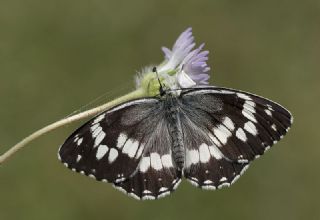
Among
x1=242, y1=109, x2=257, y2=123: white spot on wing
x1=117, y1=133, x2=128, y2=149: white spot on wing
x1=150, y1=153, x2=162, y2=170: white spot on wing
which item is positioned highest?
x1=117, y1=133, x2=128, y2=149: white spot on wing

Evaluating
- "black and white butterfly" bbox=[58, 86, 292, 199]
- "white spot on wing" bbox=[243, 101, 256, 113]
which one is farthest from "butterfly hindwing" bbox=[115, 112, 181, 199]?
"white spot on wing" bbox=[243, 101, 256, 113]

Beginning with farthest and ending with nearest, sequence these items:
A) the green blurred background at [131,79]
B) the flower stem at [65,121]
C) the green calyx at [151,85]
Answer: the green blurred background at [131,79], the green calyx at [151,85], the flower stem at [65,121]

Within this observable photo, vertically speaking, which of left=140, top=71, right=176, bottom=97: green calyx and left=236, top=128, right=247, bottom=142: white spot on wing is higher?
left=140, top=71, right=176, bottom=97: green calyx

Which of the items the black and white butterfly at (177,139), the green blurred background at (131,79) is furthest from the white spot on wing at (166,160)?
the green blurred background at (131,79)

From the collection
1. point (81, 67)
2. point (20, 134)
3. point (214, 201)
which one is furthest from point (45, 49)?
point (214, 201)

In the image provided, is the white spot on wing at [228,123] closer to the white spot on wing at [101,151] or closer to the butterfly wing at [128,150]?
the butterfly wing at [128,150]

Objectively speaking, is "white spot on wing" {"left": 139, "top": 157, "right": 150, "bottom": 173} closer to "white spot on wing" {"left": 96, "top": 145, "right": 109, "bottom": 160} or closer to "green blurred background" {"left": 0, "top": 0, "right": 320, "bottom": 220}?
"white spot on wing" {"left": 96, "top": 145, "right": 109, "bottom": 160}

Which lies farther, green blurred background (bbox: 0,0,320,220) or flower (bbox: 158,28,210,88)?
green blurred background (bbox: 0,0,320,220)
